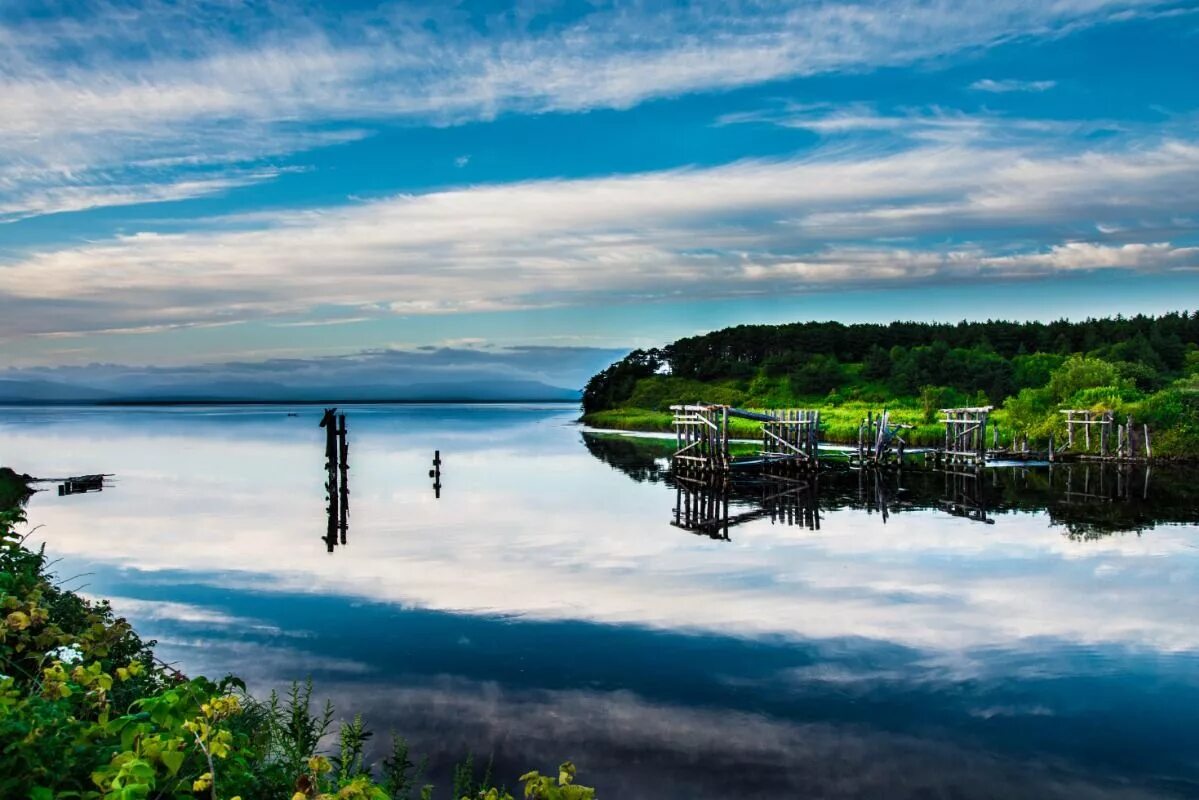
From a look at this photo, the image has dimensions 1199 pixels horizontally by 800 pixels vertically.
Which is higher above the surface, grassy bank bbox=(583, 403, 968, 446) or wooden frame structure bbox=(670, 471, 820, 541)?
grassy bank bbox=(583, 403, 968, 446)

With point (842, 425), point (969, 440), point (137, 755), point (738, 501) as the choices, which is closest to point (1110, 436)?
point (969, 440)

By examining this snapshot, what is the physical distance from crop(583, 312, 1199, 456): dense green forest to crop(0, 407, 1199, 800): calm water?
2198 centimetres

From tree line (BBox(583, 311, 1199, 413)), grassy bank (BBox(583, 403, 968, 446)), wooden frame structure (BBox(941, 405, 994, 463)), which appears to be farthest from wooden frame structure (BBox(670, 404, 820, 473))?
tree line (BBox(583, 311, 1199, 413))

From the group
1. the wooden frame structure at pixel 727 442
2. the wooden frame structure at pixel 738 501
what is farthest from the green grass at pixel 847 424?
the wooden frame structure at pixel 738 501

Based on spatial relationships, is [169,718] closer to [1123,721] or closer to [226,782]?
[226,782]

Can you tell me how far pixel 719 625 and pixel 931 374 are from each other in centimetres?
7923

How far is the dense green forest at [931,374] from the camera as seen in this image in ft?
179

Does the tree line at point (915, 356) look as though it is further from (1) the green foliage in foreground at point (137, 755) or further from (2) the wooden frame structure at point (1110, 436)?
(1) the green foliage in foreground at point (137, 755)

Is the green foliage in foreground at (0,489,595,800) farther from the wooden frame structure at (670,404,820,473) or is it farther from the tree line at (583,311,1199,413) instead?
the tree line at (583,311,1199,413)

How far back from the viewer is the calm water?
10.5m

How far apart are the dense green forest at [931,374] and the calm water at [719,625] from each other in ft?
72.1

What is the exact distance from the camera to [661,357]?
125062 millimetres

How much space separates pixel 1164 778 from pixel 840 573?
34.2 feet

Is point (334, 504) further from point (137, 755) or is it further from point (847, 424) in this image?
point (847, 424)
